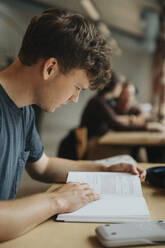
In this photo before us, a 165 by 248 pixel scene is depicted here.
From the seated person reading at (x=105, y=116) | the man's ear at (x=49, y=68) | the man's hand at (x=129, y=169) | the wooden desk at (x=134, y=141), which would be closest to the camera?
the man's ear at (x=49, y=68)

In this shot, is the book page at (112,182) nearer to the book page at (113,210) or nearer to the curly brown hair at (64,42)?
the book page at (113,210)

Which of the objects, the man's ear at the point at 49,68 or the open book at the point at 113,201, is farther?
the man's ear at the point at 49,68

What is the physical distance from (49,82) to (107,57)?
25 cm

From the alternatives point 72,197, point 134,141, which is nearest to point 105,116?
point 134,141

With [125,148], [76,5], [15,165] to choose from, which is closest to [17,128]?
[15,165]

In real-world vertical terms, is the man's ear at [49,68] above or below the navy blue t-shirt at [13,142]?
above

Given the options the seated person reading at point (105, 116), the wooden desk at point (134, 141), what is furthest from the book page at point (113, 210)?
Result: the seated person reading at point (105, 116)

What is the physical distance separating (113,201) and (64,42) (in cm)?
54

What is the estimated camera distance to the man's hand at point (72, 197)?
0.84 metres

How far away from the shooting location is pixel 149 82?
7020mm

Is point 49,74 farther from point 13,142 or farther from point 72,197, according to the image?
point 72,197

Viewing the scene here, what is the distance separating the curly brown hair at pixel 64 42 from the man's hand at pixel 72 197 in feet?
1.27

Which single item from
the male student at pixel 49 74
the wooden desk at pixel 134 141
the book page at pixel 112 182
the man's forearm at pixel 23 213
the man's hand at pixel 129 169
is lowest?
the wooden desk at pixel 134 141

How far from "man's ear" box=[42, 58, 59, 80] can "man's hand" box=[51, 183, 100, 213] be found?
36 cm
